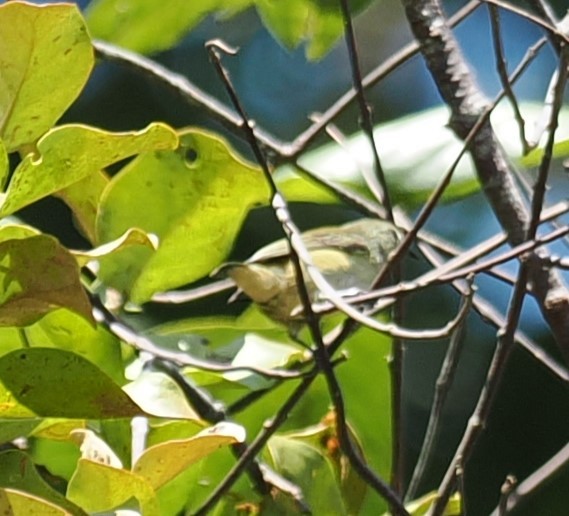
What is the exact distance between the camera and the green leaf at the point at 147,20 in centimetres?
92

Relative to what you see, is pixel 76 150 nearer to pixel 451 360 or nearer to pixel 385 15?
pixel 451 360

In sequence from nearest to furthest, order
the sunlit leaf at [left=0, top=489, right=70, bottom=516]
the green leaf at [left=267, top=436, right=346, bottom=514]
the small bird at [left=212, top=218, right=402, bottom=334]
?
the sunlit leaf at [left=0, top=489, right=70, bottom=516] < the green leaf at [left=267, top=436, right=346, bottom=514] < the small bird at [left=212, top=218, right=402, bottom=334]

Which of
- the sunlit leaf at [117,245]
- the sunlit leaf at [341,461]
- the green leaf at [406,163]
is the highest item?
the sunlit leaf at [117,245]

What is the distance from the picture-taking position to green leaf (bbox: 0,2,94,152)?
0.62 m

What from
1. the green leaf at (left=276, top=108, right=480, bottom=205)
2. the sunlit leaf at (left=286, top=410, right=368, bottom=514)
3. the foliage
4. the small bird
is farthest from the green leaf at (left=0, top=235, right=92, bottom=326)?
the small bird

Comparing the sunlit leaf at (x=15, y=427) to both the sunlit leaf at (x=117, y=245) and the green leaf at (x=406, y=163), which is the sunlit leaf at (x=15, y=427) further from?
the green leaf at (x=406, y=163)

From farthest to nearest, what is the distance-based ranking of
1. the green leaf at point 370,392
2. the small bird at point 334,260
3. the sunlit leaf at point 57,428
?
the small bird at point 334,260 < the green leaf at point 370,392 < the sunlit leaf at point 57,428

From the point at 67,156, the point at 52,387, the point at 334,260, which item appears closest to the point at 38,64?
the point at 67,156

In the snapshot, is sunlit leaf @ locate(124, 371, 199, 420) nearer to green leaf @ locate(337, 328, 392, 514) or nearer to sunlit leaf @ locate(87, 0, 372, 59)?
green leaf @ locate(337, 328, 392, 514)

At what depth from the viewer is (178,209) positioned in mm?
773

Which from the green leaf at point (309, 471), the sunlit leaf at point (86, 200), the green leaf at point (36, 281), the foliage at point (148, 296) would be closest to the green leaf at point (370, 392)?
the foliage at point (148, 296)

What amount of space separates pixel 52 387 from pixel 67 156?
0.39 ft

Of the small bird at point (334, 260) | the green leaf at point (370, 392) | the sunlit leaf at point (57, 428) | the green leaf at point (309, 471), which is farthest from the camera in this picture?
the small bird at point (334, 260)

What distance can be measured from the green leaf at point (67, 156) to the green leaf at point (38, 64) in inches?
0.8
